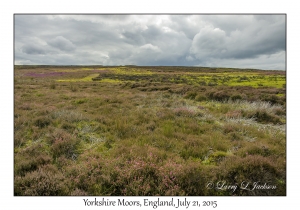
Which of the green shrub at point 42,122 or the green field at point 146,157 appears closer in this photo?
the green field at point 146,157

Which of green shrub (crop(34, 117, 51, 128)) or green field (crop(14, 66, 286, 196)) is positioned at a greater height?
green shrub (crop(34, 117, 51, 128))

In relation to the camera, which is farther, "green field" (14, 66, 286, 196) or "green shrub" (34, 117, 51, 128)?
"green shrub" (34, 117, 51, 128)

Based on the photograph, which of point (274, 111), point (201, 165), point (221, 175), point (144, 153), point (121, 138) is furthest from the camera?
point (274, 111)

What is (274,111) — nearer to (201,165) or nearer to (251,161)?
(251,161)

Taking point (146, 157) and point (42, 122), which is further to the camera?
point (42, 122)

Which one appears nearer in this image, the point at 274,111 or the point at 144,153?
the point at 144,153

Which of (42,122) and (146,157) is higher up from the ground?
(42,122)

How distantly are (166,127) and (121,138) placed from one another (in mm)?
2059

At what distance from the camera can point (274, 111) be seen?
10.1 meters

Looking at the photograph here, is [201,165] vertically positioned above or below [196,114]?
below

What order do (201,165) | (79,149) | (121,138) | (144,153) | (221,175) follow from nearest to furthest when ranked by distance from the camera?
(221,175) < (201,165) < (144,153) < (79,149) < (121,138)

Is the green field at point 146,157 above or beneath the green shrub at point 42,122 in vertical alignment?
beneath
